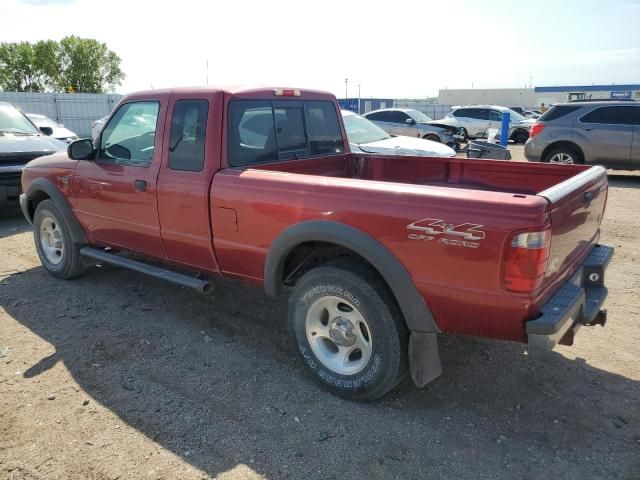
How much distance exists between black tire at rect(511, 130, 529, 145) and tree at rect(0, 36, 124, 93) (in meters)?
63.5

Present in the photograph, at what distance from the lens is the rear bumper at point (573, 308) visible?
2.53m

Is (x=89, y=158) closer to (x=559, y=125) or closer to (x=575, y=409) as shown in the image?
(x=575, y=409)

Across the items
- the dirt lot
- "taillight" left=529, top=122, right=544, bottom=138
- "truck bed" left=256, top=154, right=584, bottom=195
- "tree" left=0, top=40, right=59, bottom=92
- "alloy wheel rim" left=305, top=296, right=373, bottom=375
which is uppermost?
"tree" left=0, top=40, right=59, bottom=92

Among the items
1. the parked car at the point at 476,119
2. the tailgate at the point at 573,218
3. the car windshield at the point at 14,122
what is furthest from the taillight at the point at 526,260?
the parked car at the point at 476,119

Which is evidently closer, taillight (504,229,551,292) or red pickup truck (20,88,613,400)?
taillight (504,229,551,292)

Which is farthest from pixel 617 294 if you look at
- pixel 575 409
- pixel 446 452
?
pixel 446 452

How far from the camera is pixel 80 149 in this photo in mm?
4523

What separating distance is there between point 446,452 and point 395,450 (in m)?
0.27

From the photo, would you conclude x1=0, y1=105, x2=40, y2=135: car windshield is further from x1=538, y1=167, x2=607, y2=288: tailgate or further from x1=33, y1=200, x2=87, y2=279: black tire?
x1=538, y1=167, x2=607, y2=288: tailgate

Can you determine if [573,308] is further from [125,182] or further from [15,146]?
[15,146]

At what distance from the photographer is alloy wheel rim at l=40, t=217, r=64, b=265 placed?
5.32m

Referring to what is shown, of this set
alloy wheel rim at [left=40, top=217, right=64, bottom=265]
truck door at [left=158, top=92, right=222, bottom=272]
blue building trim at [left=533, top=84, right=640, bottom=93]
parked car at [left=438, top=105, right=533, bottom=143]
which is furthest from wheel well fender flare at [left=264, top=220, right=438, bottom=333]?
blue building trim at [left=533, top=84, right=640, bottom=93]

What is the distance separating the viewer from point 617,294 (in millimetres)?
4859

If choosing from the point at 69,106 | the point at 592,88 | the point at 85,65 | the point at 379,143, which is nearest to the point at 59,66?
the point at 85,65
